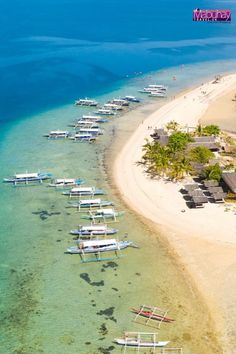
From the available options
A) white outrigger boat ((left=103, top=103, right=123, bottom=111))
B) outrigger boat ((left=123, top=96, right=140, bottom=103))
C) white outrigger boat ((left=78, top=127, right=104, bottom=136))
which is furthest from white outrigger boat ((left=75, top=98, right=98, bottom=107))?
white outrigger boat ((left=78, top=127, right=104, bottom=136))

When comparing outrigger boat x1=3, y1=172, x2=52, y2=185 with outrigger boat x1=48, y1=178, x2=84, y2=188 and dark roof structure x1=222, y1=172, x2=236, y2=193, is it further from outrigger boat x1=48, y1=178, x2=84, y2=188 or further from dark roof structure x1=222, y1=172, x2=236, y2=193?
dark roof structure x1=222, y1=172, x2=236, y2=193

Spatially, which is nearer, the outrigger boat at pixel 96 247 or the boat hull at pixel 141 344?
the boat hull at pixel 141 344

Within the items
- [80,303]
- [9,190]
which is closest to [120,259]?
[80,303]

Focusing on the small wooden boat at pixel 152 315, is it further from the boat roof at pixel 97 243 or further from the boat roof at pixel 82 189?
the boat roof at pixel 82 189

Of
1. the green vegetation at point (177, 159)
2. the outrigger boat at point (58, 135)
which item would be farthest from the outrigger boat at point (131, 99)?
the green vegetation at point (177, 159)

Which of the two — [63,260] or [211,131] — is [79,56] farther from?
[63,260]

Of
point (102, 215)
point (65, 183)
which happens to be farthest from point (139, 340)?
point (65, 183)
